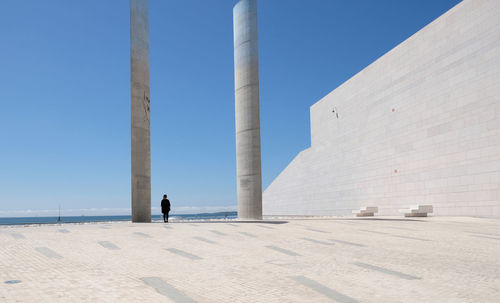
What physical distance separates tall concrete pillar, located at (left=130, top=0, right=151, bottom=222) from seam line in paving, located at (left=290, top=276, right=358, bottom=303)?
1516cm

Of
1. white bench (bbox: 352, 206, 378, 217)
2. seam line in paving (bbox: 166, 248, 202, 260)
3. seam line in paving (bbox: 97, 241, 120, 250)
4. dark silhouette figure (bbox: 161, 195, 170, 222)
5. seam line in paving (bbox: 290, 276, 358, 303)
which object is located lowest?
white bench (bbox: 352, 206, 378, 217)

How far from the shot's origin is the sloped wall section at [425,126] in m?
22.4

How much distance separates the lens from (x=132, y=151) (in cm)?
2055

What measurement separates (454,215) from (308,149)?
2351cm

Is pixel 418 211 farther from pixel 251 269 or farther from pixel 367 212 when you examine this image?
pixel 251 269

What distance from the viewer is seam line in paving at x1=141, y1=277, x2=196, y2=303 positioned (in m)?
5.43

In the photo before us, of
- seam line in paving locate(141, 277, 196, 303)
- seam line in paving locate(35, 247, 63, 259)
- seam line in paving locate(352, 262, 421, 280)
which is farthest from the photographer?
seam line in paving locate(35, 247, 63, 259)

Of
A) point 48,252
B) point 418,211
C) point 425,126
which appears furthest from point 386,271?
point 425,126

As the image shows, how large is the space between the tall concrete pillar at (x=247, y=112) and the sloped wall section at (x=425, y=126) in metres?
11.4

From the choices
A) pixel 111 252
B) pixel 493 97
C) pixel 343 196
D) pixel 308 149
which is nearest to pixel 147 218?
pixel 111 252

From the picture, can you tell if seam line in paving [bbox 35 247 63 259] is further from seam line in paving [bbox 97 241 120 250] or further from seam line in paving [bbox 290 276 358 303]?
seam line in paving [bbox 290 276 358 303]

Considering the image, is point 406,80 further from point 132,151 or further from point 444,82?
point 132,151

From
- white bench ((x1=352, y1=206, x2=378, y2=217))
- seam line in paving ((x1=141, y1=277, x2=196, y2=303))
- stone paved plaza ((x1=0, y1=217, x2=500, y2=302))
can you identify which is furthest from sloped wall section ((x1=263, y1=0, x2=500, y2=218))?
seam line in paving ((x1=141, y1=277, x2=196, y2=303))

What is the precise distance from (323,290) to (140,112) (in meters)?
16.7
